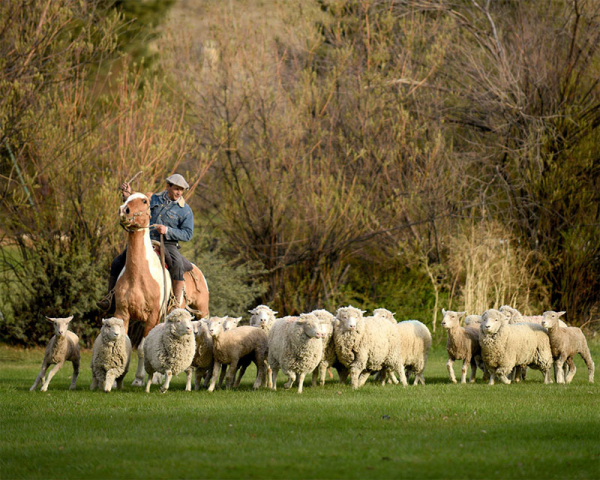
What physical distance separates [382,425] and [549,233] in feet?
46.2

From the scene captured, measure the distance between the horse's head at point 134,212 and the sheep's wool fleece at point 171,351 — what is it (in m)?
1.83

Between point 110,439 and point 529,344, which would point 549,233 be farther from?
point 110,439

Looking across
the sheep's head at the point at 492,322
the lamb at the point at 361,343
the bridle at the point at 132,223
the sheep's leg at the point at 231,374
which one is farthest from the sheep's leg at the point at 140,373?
the sheep's head at the point at 492,322

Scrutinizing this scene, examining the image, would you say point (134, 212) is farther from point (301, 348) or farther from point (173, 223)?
point (301, 348)

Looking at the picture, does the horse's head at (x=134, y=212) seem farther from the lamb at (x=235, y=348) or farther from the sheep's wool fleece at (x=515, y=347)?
the sheep's wool fleece at (x=515, y=347)

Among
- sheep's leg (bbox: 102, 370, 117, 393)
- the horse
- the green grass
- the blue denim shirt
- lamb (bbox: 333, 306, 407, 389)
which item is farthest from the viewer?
the blue denim shirt

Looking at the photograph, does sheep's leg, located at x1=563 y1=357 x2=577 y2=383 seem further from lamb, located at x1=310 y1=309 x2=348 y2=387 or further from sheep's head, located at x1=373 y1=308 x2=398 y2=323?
lamb, located at x1=310 y1=309 x2=348 y2=387

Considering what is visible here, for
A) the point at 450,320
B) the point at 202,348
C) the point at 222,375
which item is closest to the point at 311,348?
the point at 202,348

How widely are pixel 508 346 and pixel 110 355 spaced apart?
5.51 metres

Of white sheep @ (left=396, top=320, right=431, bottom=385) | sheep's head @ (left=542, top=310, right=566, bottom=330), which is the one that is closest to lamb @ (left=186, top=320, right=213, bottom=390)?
white sheep @ (left=396, top=320, right=431, bottom=385)

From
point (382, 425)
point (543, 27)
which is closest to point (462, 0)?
point (543, 27)

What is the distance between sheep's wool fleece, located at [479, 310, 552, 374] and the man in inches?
187

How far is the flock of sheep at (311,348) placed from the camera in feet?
38.3

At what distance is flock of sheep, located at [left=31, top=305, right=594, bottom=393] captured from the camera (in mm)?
11664
